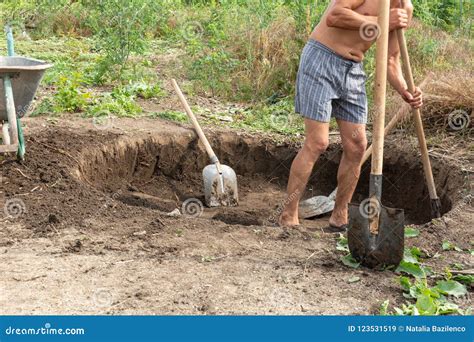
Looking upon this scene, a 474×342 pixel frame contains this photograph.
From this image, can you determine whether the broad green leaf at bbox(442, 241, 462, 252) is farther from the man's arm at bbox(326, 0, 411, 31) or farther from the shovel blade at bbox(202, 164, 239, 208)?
the shovel blade at bbox(202, 164, 239, 208)

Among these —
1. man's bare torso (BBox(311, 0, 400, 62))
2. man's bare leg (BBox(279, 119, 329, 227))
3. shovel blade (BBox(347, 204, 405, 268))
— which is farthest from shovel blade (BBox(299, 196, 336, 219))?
shovel blade (BBox(347, 204, 405, 268))

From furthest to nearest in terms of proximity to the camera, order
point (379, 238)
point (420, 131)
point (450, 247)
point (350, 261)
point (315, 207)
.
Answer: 1. point (315, 207)
2. point (420, 131)
3. point (450, 247)
4. point (350, 261)
5. point (379, 238)

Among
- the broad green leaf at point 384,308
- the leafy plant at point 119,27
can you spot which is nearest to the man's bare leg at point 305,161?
the broad green leaf at point 384,308

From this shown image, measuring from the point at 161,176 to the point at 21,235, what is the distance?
95.3 inches

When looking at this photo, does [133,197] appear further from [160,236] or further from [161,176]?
[160,236]

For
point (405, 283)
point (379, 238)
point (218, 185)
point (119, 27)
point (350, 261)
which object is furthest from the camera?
point (119, 27)

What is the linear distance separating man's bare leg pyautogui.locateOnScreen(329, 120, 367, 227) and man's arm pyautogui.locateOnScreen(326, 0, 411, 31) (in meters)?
0.77

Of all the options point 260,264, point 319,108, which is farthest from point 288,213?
point 260,264

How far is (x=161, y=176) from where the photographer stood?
681 centimetres

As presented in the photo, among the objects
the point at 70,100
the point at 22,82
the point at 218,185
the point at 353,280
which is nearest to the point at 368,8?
the point at 353,280

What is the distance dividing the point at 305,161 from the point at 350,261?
3.37 feet

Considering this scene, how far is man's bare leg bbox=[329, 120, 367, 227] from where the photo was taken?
505cm

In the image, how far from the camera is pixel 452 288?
3.75m

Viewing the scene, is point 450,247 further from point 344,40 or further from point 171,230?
point 171,230
